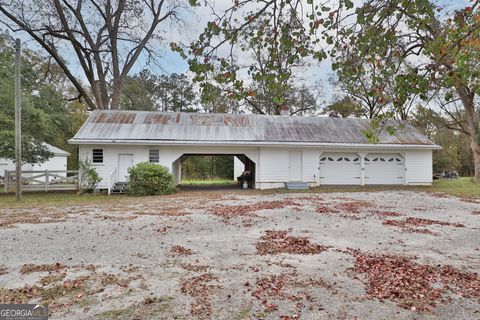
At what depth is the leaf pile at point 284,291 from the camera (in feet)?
10.6

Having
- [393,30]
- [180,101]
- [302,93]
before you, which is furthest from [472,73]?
[180,101]

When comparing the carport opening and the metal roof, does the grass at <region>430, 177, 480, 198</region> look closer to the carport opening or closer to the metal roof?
the metal roof

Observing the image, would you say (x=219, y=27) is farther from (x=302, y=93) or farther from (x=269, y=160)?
(x=302, y=93)

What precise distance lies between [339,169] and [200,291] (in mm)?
15809

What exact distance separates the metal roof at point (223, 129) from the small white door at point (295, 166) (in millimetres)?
841

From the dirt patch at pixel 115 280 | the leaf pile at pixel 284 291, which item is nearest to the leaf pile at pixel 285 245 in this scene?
the leaf pile at pixel 284 291

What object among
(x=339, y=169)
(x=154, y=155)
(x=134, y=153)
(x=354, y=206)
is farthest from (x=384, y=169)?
(x=134, y=153)

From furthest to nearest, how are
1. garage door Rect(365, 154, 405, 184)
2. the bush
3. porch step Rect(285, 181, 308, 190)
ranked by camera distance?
garage door Rect(365, 154, 405, 184) < porch step Rect(285, 181, 308, 190) < the bush

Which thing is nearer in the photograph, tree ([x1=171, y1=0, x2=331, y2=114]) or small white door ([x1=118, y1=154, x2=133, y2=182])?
tree ([x1=171, y1=0, x2=331, y2=114])

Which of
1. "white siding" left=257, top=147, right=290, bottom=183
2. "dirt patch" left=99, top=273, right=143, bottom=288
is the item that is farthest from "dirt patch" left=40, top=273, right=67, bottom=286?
"white siding" left=257, top=147, right=290, bottom=183

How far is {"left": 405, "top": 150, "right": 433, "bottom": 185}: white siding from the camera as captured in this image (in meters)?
18.1

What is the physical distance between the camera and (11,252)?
205 inches

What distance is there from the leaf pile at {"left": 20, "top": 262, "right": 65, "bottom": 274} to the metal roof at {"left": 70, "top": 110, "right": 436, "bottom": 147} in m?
11.6

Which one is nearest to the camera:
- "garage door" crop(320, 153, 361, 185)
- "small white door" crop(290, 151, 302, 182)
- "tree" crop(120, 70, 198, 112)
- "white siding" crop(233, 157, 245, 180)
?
"small white door" crop(290, 151, 302, 182)
